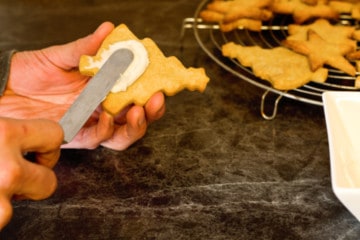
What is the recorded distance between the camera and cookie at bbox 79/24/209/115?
736 millimetres

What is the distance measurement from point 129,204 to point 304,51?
1.69 feet

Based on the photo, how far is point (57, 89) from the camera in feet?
3.01

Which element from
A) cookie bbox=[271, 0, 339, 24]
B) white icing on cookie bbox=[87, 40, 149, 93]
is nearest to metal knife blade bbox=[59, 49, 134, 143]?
white icing on cookie bbox=[87, 40, 149, 93]

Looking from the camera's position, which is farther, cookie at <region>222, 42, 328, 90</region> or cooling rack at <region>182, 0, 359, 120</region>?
cooling rack at <region>182, 0, 359, 120</region>

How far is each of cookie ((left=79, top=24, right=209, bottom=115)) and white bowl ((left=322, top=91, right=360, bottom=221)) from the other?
219 millimetres

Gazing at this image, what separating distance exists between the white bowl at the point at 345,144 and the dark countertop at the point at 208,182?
10 cm

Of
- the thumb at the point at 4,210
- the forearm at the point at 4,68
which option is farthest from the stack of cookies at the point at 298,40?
the thumb at the point at 4,210

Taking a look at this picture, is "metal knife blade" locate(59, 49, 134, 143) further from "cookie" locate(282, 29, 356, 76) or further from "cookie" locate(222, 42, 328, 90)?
"cookie" locate(282, 29, 356, 76)

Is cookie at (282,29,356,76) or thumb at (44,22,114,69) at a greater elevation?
thumb at (44,22,114,69)

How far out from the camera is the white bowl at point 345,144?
1.97 feet

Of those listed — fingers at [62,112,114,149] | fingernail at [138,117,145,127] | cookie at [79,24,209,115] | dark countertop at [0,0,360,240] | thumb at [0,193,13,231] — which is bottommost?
dark countertop at [0,0,360,240]

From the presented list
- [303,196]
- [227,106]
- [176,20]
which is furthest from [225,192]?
[176,20]

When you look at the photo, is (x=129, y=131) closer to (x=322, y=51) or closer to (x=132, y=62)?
(x=132, y=62)

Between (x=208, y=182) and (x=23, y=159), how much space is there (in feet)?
1.09
